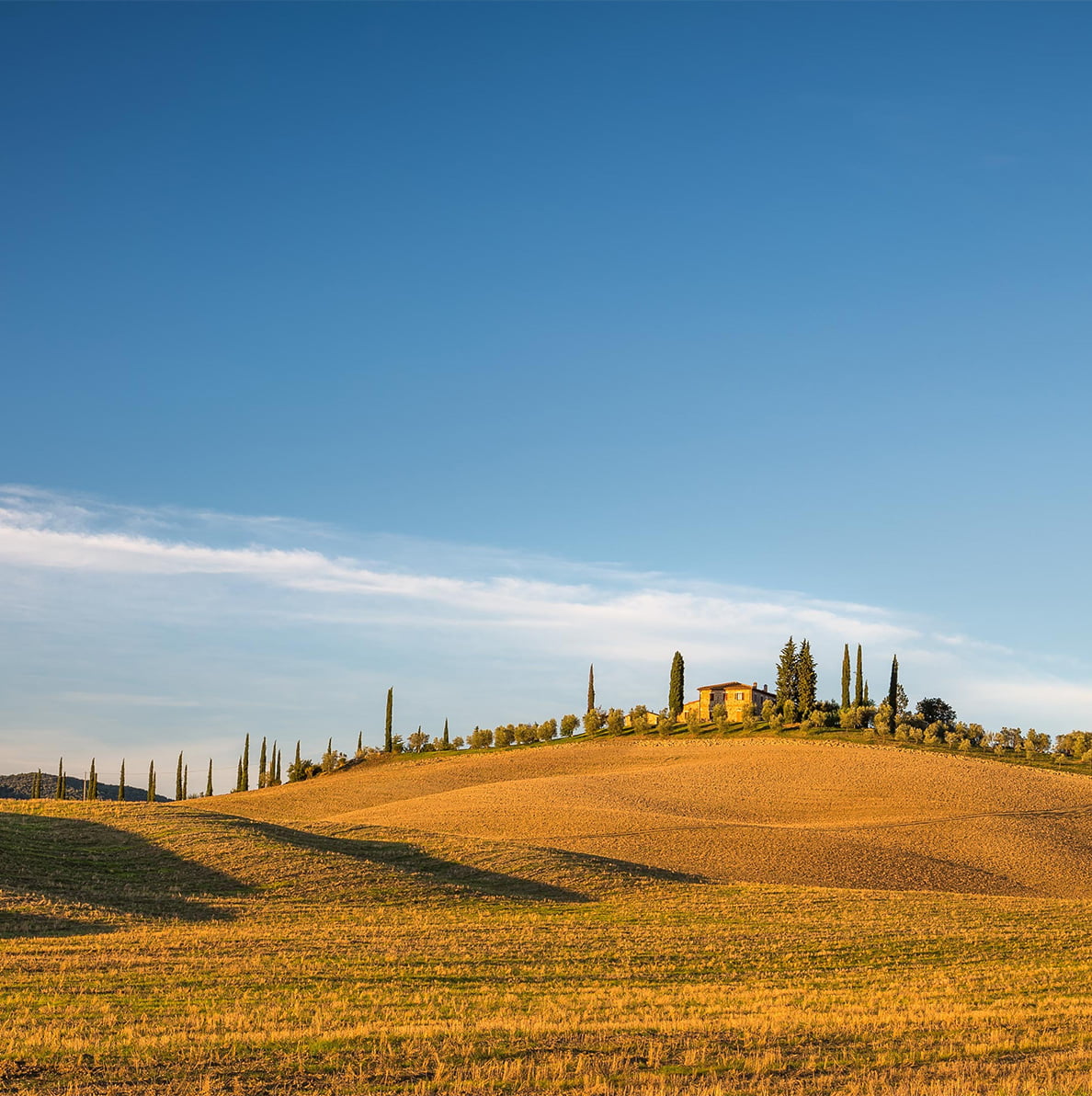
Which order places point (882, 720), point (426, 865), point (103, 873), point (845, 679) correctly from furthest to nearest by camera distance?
1. point (845, 679)
2. point (882, 720)
3. point (426, 865)
4. point (103, 873)

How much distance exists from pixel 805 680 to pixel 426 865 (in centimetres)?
9524

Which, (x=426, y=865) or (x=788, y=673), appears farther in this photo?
(x=788, y=673)

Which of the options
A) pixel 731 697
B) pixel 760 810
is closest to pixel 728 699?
pixel 731 697

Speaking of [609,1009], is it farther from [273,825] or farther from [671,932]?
[273,825]

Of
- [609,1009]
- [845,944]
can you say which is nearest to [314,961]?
[609,1009]

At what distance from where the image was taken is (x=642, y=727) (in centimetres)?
14062

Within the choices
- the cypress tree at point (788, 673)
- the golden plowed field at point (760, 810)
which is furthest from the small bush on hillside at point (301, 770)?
the cypress tree at point (788, 673)

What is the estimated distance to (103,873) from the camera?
46.3 metres

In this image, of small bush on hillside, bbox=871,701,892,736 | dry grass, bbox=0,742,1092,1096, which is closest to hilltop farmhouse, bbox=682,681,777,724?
small bush on hillside, bbox=871,701,892,736

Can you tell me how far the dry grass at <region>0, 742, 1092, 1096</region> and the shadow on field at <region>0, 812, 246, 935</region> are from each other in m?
0.21

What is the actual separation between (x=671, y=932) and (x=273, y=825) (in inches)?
1222

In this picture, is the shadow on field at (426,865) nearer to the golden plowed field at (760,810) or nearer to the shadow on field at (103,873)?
the golden plowed field at (760,810)

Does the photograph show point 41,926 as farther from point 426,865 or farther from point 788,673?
point 788,673

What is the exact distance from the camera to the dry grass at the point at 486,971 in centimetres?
1620
